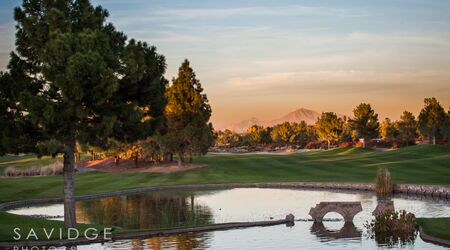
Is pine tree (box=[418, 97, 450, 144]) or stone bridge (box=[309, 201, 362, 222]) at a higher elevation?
pine tree (box=[418, 97, 450, 144])

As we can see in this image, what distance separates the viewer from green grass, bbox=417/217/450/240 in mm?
28688

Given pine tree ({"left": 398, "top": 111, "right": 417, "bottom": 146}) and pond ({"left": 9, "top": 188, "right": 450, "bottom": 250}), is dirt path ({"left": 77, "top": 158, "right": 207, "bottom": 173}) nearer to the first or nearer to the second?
pond ({"left": 9, "top": 188, "right": 450, "bottom": 250})

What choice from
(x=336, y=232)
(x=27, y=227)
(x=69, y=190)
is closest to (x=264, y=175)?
(x=336, y=232)

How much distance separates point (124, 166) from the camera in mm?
84375

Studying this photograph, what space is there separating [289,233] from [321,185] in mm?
25012

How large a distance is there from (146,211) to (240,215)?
7338mm

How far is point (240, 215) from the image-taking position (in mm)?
39688

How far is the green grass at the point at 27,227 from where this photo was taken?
2875 centimetres

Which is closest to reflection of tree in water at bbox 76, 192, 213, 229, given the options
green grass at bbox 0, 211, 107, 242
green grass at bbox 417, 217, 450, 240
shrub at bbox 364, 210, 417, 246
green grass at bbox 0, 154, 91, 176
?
green grass at bbox 0, 211, 107, 242

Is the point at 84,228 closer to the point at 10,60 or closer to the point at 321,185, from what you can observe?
the point at 10,60

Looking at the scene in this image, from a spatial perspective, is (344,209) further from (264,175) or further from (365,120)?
(365,120)

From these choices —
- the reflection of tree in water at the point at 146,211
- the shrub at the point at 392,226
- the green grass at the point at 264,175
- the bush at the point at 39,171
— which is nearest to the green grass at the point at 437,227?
the shrub at the point at 392,226

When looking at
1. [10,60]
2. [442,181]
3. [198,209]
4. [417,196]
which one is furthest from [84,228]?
[442,181]

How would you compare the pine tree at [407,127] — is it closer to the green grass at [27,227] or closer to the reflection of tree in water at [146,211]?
the reflection of tree in water at [146,211]
